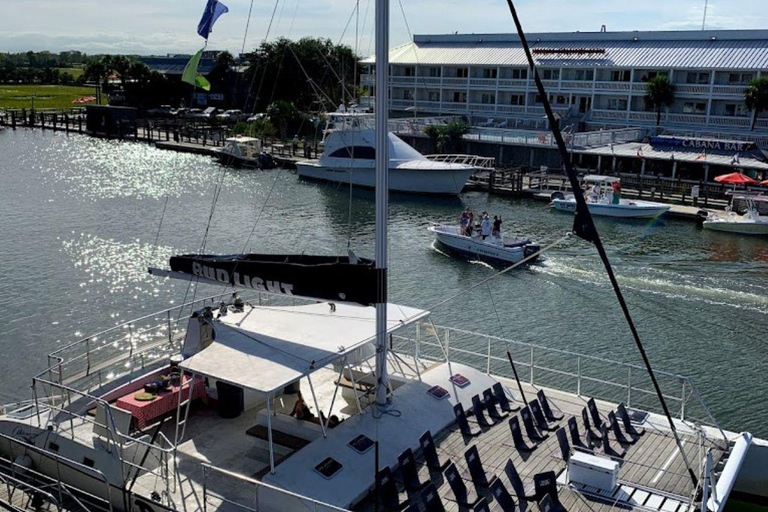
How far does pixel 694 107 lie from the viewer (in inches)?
2847

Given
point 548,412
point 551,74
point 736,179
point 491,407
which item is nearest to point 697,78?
point 551,74

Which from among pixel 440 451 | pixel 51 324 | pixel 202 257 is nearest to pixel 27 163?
pixel 51 324

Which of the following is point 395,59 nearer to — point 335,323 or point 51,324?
point 51,324

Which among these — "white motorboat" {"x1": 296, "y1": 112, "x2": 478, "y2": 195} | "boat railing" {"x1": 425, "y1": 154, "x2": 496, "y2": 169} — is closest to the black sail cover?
"white motorboat" {"x1": 296, "y1": 112, "x2": 478, "y2": 195}

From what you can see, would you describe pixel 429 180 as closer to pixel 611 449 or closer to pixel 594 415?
pixel 594 415

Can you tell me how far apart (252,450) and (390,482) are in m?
3.36

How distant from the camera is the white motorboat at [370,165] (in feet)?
203

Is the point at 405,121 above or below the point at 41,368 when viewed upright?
above

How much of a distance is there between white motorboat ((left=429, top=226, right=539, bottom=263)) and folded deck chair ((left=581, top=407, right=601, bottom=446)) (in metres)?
25.3

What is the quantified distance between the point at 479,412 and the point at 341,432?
3222 mm

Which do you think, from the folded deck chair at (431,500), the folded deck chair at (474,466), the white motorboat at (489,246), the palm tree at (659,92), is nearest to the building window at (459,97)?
the palm tree at (659,92)

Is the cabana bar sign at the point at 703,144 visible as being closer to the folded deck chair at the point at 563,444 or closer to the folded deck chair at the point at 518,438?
the folded deck chair at the point at 518,438

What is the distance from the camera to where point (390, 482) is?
43.4 ft

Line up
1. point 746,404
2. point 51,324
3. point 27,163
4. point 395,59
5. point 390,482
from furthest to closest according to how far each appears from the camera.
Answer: point 395,59
point 27,163
point 51,324
point 746,404
point 390,482
